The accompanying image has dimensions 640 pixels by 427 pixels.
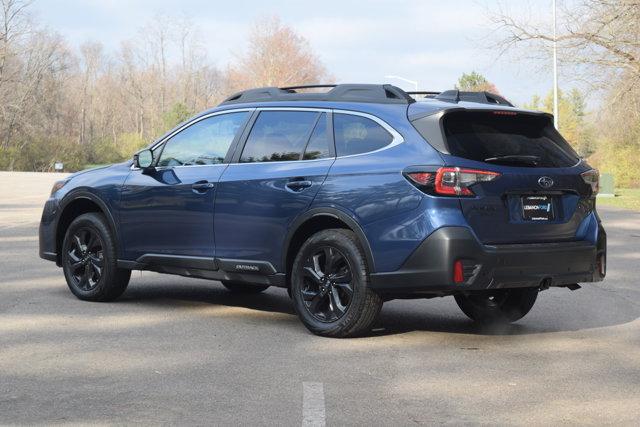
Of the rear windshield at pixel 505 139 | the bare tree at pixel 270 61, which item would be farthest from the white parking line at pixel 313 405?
the bare tree at pixel 270 61

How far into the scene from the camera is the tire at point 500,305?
8.42m

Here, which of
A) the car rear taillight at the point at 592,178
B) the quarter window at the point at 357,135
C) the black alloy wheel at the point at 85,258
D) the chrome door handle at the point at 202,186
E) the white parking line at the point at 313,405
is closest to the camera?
the white parking line at the point at 313,405

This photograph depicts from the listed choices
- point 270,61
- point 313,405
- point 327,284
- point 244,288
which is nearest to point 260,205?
point 327,284

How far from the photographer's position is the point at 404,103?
7598mm

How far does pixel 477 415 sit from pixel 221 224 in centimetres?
350

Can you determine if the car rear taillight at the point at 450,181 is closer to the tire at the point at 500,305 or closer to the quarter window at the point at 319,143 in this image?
the quarter window at the point at 319,143

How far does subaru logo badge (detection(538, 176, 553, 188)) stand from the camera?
7277 mm

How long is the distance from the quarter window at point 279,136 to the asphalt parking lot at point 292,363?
1341mm

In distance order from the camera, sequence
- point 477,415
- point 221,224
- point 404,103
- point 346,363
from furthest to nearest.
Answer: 1. point 221,224
2. point 404,103
3. point 346,363
4. point 477,415

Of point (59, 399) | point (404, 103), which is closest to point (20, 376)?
point (59, 399)

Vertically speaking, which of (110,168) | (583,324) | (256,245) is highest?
(110,168)

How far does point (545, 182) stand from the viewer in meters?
7.30

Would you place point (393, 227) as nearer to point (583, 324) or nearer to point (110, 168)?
point (583, 324)

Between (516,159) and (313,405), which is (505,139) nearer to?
(516,159)
